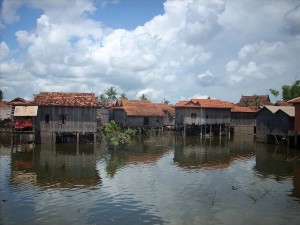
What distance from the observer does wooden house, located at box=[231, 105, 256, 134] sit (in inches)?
2130

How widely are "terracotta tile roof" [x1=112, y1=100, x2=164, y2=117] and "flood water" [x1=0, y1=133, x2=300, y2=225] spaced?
1925 centimetres

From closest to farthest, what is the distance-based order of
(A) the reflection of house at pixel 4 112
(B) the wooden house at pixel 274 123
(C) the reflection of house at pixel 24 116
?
(C) the reflection of house at pixel 24 116
(B) the wooden house at pixel 274 123
(A) the reflection of house at pixel 4 112

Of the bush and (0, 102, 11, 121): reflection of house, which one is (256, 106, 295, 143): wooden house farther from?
(0, 102, 11, 121): reflection of house

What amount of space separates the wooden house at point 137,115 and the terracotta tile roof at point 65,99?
44.8ft

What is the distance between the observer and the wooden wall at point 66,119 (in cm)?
3559

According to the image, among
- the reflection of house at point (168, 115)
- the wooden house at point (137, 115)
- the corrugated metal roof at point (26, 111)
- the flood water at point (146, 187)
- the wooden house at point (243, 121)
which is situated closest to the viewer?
the flood water at point (146, 187)

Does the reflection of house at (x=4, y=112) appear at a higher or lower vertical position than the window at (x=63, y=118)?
higher

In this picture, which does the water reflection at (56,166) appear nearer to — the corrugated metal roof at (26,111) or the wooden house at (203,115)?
the corrugated metal roof at (26,111)

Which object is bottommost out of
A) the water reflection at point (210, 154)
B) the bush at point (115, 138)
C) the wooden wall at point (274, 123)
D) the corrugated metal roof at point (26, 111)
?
the water reflection at point (210, 154)

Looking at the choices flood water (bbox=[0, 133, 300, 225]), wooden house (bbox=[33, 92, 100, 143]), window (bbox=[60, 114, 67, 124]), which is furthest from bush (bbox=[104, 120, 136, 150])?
window (bbox=[60, 114, 67, 124])

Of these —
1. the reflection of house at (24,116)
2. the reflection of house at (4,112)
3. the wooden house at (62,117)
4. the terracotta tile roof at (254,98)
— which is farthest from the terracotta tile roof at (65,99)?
the terracotta tile roof at (254,98)

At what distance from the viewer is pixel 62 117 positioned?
118 feet

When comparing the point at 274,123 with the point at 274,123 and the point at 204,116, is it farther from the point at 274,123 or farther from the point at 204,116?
the point at 204,116

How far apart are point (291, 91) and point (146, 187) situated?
60.3 metres
